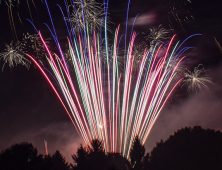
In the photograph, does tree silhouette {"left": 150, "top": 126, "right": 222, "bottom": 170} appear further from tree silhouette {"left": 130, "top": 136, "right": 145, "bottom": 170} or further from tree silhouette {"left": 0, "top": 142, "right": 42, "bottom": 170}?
tree silhouette {"left": 0, "top": 142, "right": 42, "bottom": 170}

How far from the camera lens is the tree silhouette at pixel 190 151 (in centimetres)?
2711

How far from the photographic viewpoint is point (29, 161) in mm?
16203

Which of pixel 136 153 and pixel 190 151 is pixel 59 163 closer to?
pixel 136 153

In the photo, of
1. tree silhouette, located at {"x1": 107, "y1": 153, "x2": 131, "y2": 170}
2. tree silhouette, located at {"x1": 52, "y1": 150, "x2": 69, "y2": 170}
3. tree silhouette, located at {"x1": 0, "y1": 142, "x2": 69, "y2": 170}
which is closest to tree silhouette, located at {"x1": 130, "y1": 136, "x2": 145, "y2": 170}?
tree silhouette, located at {"x1": 107, "y1": 153, "x2": 131, "y2": 170}

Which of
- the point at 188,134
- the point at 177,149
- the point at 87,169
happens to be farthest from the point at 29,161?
the point at 188,134

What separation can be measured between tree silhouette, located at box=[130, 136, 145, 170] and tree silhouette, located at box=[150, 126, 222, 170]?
8526 millimetres

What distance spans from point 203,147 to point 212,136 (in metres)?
3.89

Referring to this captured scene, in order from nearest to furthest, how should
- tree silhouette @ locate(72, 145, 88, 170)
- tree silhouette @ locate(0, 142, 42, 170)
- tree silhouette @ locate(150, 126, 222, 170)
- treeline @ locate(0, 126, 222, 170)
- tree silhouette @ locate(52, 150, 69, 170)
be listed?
tree silhouette @ locate(0, 142, 42, 170) < treeline @ locate(0, 126, 222, 170) < tree silhouette @ locate(72, 145, 88, 170) < tree silhouette @ locate(52, 150, 69, 170) < tree silhouette @ locate(150, 126, 222, 170)

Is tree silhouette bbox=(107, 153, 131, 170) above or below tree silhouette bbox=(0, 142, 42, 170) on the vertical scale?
below

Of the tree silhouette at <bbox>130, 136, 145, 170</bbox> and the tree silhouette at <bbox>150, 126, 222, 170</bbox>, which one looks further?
the tree silhouette at <bbox>150, 126, 222, 170</bbox>

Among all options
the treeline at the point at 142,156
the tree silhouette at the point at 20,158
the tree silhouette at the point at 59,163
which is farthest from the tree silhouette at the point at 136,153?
the tree silhouette at the point at 20,158

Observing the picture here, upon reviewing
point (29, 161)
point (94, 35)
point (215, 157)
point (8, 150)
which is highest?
point (94, 35)

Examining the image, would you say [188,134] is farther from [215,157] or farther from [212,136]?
[215,157]

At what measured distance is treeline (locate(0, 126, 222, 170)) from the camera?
16.2 m
